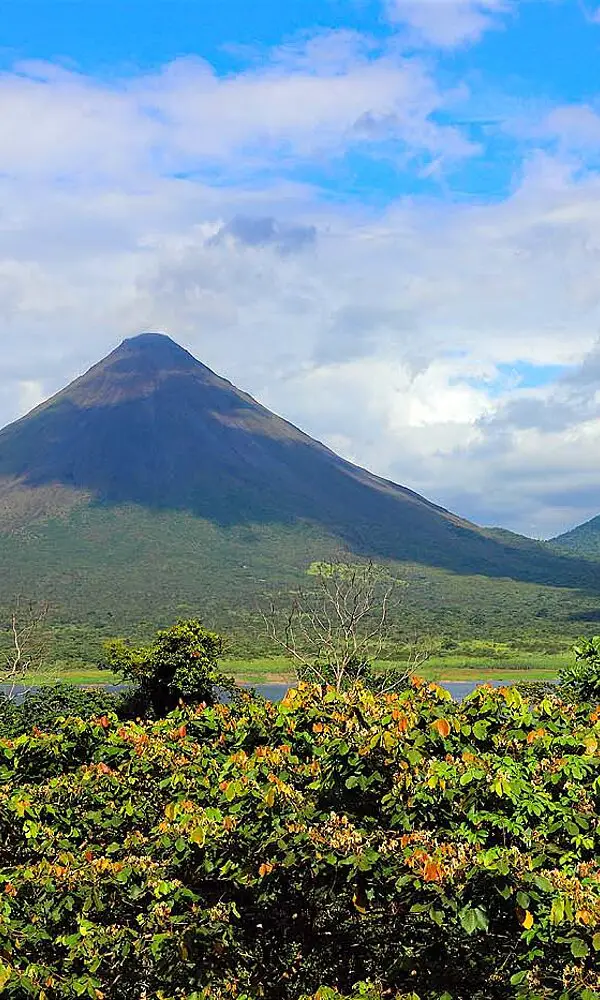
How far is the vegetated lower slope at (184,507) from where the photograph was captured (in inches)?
4286

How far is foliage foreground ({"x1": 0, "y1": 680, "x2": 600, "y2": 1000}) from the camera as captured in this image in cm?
438

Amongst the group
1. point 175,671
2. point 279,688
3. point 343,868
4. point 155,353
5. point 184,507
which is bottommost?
point 279,688

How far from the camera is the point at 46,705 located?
17.3 meters

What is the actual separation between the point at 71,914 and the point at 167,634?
57.2 feet

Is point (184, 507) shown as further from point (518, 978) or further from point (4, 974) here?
point (518, 978)

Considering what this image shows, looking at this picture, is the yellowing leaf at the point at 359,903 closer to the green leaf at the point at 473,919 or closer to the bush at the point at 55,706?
the green leaf at the point at 473,919

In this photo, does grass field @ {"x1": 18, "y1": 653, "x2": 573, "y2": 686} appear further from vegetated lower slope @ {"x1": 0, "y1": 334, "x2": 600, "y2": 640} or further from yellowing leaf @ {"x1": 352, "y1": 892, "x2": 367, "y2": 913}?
yellowing leaf @ {"x1": 352, "y1": 892, "x2": 367, "y2": 913}

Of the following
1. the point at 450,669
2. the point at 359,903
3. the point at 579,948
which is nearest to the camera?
the point at 579,948

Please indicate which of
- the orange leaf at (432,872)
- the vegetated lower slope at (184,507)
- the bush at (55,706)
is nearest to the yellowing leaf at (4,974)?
the orange leaf at (432,872)

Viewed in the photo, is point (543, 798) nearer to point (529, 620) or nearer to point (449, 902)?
point (449, 902)

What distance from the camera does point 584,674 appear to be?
516 inches

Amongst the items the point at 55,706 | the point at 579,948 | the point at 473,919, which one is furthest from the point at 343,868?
the point at 55,706

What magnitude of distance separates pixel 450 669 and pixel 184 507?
84.0m

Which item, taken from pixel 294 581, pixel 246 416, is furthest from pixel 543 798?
pixel 246 416
